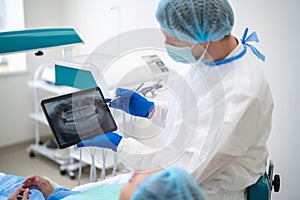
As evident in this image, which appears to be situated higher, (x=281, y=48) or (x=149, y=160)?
(x=281, y=48)

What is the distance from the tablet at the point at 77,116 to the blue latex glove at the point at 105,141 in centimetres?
2

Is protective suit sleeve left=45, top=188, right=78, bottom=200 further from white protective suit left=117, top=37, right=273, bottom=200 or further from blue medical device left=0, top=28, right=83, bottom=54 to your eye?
blue medical device left=0, top=28, right=83, bottom=54

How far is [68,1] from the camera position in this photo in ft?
10.2

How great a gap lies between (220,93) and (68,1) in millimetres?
2417

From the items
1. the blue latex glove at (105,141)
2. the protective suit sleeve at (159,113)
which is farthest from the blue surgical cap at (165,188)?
the protective suit sleeve at (159,113)

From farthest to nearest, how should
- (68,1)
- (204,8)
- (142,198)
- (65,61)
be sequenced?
(68,1) < (65,61) < (204,8) < (142,198)

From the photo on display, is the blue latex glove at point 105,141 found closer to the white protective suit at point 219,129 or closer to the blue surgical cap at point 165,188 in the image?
the white protective suit at point 219,129

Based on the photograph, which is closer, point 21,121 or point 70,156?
point 70,156

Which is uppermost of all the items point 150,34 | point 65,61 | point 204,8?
point 204,8

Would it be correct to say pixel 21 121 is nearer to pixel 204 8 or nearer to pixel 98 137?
pixel 98 137

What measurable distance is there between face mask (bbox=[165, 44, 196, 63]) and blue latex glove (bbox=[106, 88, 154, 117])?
29 cm

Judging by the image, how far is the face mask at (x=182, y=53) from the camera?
1097 millimetres

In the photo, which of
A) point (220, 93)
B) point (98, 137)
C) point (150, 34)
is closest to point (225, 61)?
point (220, 93)

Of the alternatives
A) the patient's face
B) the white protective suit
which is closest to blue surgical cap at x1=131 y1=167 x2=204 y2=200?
the patient's face
